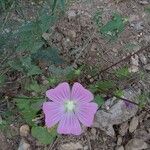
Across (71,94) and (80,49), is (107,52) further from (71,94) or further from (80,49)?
(71,94)

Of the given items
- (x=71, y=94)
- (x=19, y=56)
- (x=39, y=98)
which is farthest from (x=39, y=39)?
(x=71, y=94)

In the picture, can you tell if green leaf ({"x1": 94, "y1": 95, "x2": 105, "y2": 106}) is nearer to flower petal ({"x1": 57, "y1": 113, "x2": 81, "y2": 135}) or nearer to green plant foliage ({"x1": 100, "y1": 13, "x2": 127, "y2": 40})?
flower petal ({"x1": 57, "y1": 113, "x2": 81, "y2": 135})

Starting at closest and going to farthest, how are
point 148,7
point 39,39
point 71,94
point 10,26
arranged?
point 71,94, point 39,39, point 10,26, point 148,7

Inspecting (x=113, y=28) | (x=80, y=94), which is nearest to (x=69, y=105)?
(x=80, y=94)

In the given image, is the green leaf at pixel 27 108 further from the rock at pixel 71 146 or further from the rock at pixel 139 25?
the rock at pixel 139 25

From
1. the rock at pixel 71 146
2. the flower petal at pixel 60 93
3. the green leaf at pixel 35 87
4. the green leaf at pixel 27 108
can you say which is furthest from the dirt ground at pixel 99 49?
the flower petal at pixel 60 93

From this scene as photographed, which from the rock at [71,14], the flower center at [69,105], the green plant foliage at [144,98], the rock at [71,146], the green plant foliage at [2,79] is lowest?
the rock at [71,146]
